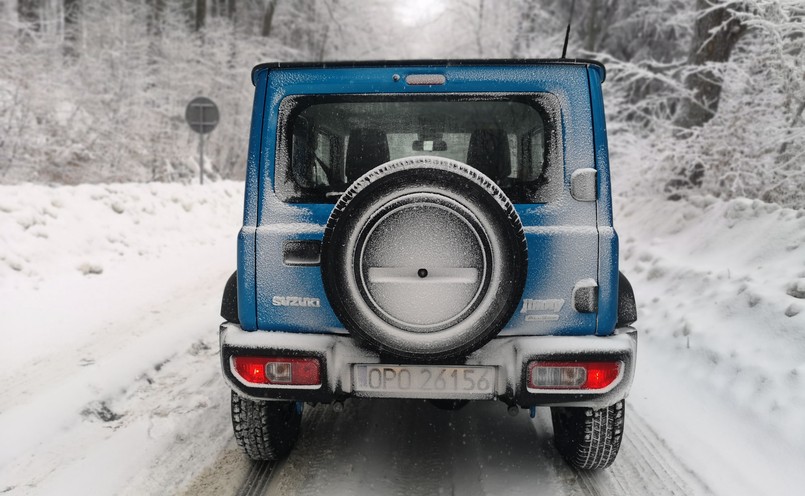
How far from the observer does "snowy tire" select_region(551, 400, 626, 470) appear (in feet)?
8.97

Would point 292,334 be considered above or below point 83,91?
below

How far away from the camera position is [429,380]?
249 cm

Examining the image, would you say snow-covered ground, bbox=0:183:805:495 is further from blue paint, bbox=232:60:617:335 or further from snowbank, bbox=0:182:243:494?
blue paint, bbox=232:60:617:335

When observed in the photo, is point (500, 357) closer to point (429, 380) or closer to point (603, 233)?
point (429, 380)

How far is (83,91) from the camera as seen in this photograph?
47.0 feet

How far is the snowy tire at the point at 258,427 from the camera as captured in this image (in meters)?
2.78

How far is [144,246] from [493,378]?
6.99 metres

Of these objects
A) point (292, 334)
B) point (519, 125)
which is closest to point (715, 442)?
point (519, 125)

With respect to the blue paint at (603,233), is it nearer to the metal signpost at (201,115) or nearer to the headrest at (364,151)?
the headrest at (364,151)

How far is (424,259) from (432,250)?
0.05 meters

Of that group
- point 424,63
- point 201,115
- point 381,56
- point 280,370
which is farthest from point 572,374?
point 381,56

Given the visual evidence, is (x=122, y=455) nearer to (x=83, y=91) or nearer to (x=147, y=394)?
(x=147, y=394)

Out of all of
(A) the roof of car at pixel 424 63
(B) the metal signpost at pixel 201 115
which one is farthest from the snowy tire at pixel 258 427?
(B) the metal signpost at pixel 201 115

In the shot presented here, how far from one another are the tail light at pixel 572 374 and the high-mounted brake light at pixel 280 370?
97 centimetres
